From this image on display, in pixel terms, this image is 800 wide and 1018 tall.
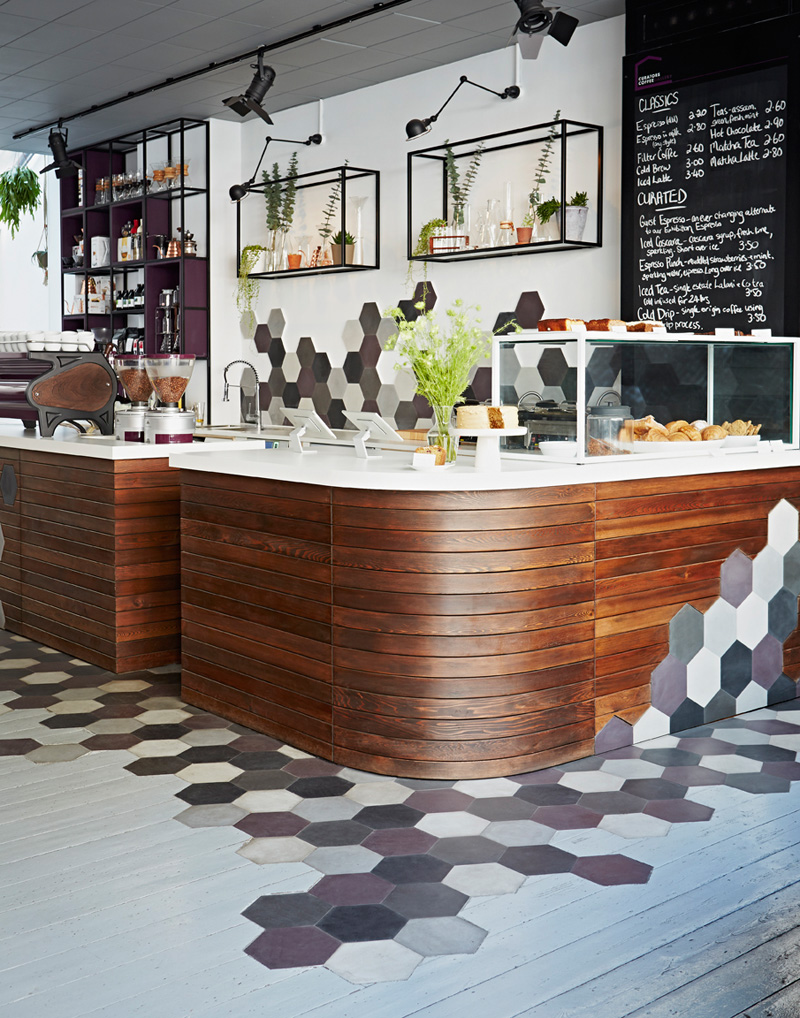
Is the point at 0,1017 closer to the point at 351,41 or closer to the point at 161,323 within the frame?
the point at 351,41

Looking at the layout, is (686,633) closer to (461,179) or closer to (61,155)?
(461,179)

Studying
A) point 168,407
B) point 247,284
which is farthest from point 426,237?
point 168,407

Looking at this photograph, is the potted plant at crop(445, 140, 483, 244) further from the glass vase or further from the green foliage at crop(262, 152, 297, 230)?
the glass vase

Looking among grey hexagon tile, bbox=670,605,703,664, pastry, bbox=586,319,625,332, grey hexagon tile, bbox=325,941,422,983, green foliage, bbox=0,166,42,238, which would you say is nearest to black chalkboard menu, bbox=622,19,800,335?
pastry, bbox=586,319,625,332

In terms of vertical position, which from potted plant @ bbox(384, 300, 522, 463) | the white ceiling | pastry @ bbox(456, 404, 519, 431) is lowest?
pastry @ bbox(456, 404, 519, 431)

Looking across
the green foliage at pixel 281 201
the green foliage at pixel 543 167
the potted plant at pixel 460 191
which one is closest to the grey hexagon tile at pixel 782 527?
the green foliage at pixel 543 167

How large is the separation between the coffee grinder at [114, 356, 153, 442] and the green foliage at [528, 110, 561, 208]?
2033 mm

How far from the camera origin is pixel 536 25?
3697mm

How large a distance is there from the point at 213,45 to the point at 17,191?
410cm

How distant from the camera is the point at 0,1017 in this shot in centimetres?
185

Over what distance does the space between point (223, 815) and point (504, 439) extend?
1.43 meters

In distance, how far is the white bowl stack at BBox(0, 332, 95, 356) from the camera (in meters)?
4.77

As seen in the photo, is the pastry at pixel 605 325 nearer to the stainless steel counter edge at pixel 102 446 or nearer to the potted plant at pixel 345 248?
the stainless steel counter edge at pixel 102 446

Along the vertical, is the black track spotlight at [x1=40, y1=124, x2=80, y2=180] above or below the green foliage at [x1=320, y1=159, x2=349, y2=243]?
above
